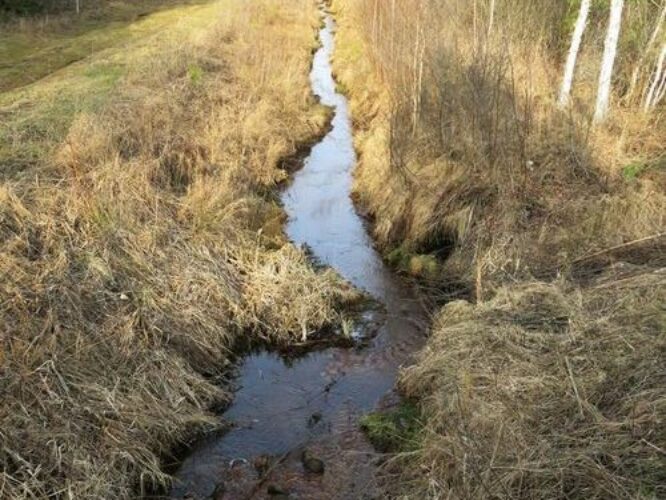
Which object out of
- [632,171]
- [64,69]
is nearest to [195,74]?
[64,69]

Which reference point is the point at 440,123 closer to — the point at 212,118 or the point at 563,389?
the point at 212,118

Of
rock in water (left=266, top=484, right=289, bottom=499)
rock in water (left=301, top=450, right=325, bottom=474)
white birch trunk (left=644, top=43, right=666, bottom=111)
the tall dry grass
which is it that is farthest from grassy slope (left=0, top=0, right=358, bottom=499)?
white birch trunk (left=644, top=43, right=666, bottom=111)

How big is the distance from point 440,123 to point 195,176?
3.80 metres

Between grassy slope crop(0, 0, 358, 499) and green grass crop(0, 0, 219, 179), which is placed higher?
green grass crop(0, 0, 219, 179)

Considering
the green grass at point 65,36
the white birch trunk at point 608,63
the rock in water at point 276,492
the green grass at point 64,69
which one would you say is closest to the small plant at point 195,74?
the green grass at point 64,69

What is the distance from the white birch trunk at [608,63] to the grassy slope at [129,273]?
472cm

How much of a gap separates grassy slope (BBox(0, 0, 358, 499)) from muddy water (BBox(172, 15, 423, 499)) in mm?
348

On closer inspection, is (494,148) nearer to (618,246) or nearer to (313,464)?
(618,246)

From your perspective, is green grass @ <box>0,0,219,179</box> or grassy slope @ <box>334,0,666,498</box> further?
green grass @ <box>0,0,219,179</box>

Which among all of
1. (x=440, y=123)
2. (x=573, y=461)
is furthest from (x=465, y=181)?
(x=573, y=461)

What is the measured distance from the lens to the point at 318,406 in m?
6.93

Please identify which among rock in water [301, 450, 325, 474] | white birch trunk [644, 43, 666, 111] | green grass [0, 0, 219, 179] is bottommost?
rock in water [301, 450, 325, 474]

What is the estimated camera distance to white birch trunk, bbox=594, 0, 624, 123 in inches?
383

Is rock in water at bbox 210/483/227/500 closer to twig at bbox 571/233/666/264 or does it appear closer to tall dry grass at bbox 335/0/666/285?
tall dry grass at bbox 335/0/666/285
